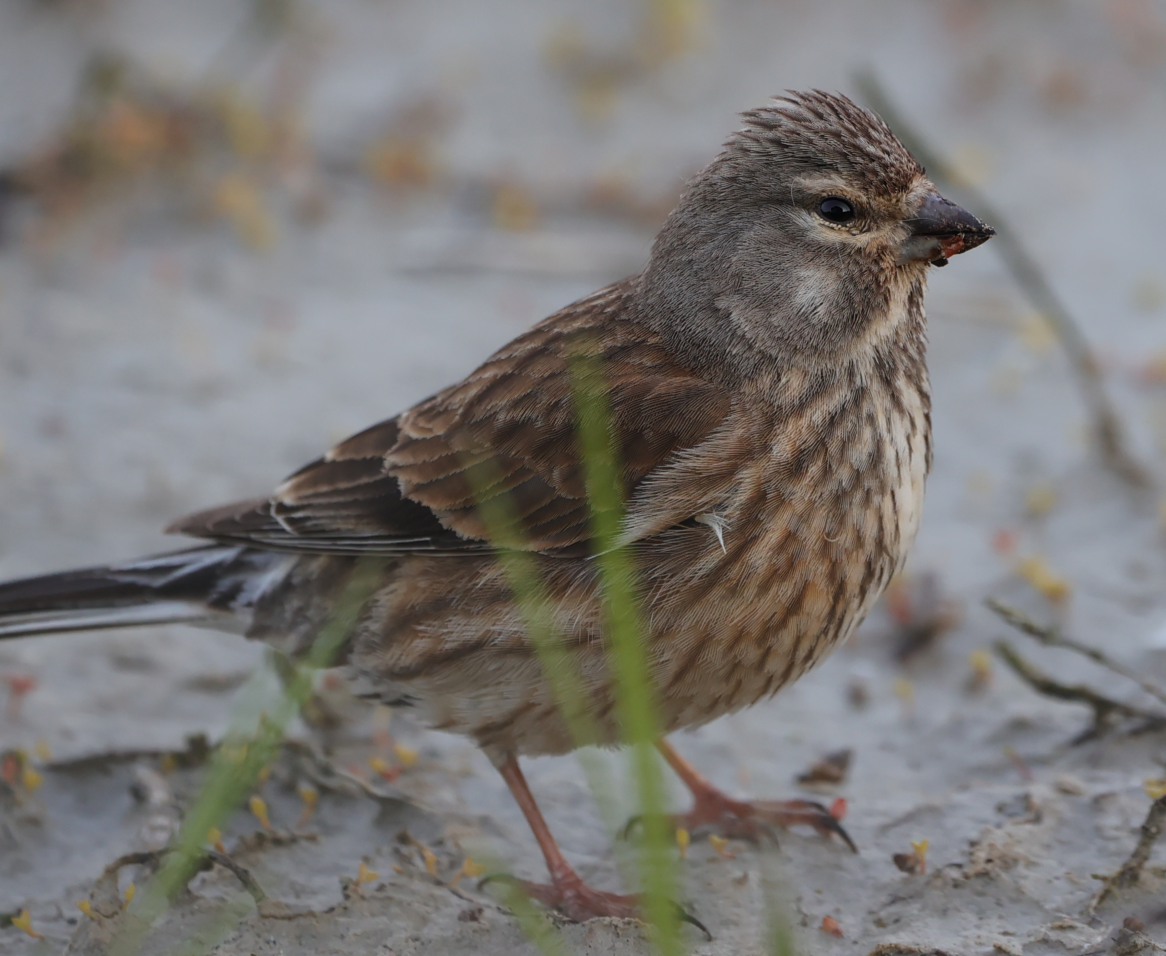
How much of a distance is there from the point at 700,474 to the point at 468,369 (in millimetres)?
2841

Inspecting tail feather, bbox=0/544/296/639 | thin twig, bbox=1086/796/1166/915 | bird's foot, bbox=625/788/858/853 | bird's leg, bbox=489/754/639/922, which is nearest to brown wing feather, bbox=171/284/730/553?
tail feather, bbox=0/544/296/639

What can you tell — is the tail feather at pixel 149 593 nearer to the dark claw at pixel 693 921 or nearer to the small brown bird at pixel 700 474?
the small brown bird at pixel 700 474

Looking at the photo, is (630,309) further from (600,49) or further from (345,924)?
(600,49)

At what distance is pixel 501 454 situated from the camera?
401 cm

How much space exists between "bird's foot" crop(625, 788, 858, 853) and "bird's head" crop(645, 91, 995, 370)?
1282 millimetres

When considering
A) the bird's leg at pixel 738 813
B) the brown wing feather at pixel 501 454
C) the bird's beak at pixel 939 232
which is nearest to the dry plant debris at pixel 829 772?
the bird's leg at pixel 738 813

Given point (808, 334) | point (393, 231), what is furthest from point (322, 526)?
point (393, 231)

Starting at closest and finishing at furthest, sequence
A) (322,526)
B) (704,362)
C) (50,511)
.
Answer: (704,362), (322,526), (50,511)

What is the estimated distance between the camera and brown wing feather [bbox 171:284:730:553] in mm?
3824

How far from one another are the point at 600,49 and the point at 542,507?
17.0 feet

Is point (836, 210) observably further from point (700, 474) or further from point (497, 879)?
point (497, 879)

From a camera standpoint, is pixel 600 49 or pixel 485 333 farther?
pixel 600 49

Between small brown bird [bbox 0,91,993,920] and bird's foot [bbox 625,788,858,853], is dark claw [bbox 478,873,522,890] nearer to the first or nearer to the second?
small brown bird [bbox 0,91,993,920]

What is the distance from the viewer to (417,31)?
28.4ft
